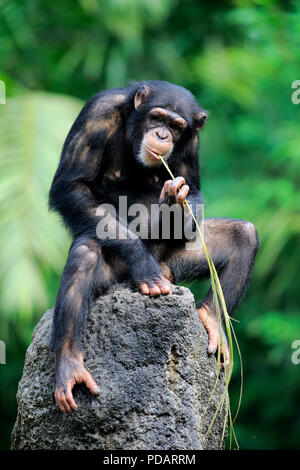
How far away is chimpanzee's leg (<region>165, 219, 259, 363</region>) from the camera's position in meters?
5.09

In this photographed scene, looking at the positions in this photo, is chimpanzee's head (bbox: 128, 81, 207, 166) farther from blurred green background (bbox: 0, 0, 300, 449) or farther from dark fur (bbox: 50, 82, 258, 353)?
blurred green background (bbox: 0, 0, 300, 449)

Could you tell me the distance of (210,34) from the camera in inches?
564

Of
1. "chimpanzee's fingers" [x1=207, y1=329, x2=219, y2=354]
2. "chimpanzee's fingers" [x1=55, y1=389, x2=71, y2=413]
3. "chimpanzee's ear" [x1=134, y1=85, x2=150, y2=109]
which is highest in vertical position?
"chimpanzee's ear" [x1=134, y1=85, x2=150, y2=109]

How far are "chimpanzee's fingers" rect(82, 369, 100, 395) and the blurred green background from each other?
14.7ft

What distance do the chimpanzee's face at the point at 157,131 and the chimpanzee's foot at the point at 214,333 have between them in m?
1.05

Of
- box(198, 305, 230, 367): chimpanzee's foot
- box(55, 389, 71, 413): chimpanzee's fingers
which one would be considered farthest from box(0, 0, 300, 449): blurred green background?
box(55, 389, 71, 413): chimpanzee's fingers

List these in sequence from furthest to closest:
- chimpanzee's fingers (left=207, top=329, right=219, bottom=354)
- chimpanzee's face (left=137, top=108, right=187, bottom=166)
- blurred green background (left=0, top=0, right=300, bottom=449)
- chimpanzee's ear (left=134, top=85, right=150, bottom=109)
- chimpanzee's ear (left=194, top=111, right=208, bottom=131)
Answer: blurred green background (left=0, top=0, right=300, bottom=449)
chimpanzee's ear (left=194, top=111, right=208, bottom=131)
chimpanzee's ear (left=134, top=85, right=150, bottom=109)
chimpanzee's face (left=137, top=108, right=187, bottom=166)
chimpanzee's fingers (left=207, top=329, right=219, bottom=354)

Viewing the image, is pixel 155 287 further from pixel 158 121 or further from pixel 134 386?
pixel 158 121

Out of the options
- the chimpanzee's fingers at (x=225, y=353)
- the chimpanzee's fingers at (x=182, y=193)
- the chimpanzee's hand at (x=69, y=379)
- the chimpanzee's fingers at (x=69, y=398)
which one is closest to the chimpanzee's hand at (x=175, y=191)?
the chimpanzee's fingers at (x=182, y=193)

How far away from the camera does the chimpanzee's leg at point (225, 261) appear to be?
5090mm

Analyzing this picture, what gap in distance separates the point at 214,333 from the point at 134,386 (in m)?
0.78

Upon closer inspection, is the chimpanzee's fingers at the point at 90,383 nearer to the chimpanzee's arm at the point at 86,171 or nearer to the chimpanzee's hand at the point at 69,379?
the chimpanzee's hand at the point at 69,379

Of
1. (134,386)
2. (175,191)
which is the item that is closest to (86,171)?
(175,191)

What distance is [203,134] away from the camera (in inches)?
516
